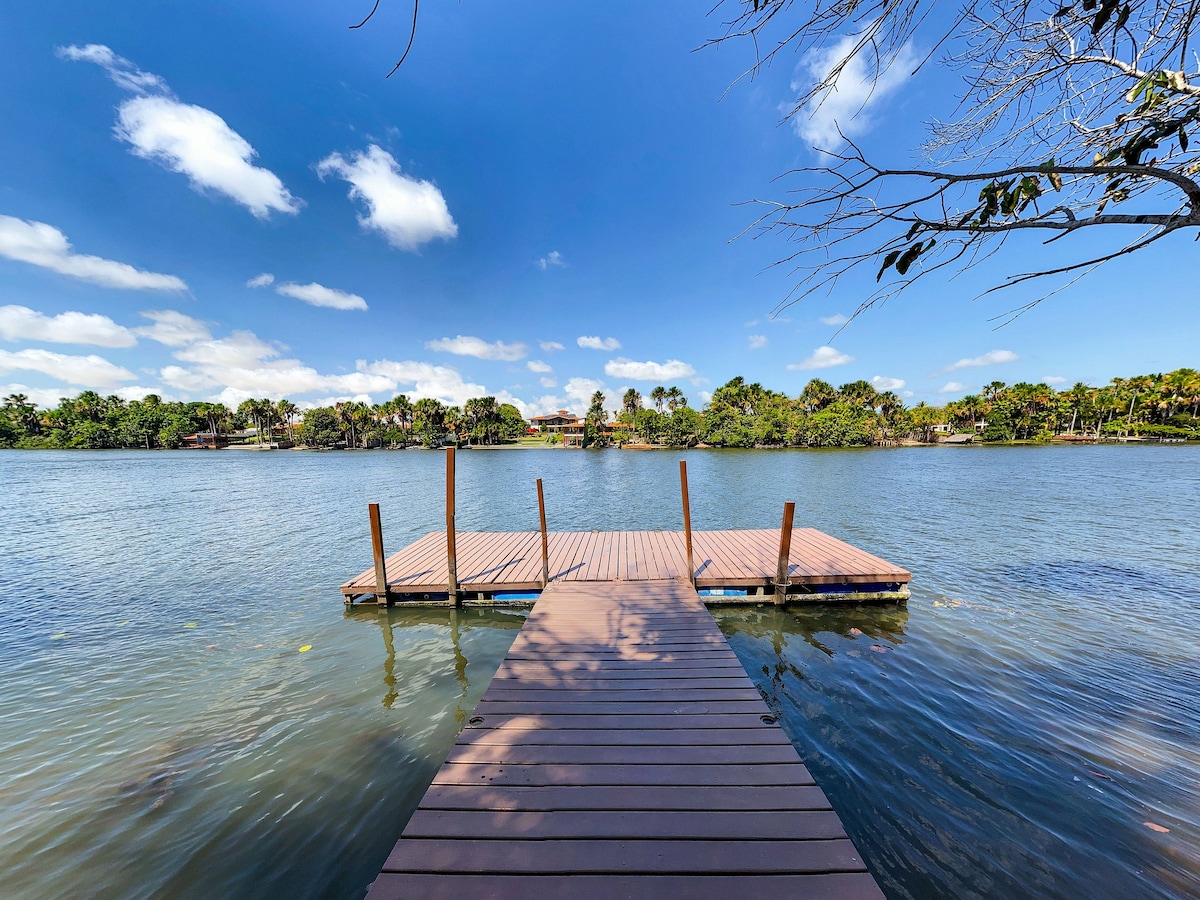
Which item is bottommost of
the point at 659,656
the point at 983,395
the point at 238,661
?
the point at 238,661

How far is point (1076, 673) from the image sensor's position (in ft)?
19.5

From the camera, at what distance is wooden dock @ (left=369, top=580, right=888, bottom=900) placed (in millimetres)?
2297

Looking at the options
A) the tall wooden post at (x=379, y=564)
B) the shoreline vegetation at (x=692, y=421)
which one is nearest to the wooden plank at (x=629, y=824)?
the tall wooden post at (x=379, y=564)

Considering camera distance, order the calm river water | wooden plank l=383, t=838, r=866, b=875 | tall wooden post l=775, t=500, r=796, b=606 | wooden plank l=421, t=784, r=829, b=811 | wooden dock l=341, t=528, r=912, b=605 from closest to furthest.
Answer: wooden plank l=383, t=838, r=866, b=875 → wooden plank l=421, t=784, r=829, b=811 → the calm river water → tall wooden post l=775, t=500, r=796, b=606 → wooden dock l=341, t=528, r=912, b=605

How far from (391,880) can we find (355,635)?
619 centimetres

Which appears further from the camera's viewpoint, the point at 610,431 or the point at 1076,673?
the point at 610,431

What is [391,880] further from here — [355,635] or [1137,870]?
Answer: [355,635]

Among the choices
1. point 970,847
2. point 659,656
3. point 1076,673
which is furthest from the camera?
point 1076,673

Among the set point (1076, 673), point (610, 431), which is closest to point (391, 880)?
point (1076, 673)

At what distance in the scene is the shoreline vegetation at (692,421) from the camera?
216 ft

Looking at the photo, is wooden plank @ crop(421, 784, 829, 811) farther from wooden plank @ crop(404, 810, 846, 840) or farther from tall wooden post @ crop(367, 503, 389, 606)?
tall wooden post @ crop(367, 503, 389, 606)

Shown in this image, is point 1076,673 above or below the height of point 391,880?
below

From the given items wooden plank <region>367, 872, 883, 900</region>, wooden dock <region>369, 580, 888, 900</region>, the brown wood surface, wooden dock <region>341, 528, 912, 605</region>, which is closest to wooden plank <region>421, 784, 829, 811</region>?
wooden dock <region>369, 580, 888, 900</region>

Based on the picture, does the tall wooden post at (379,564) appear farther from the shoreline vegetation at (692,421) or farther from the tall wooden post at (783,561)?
the shoreline vegetation at (692,421)
